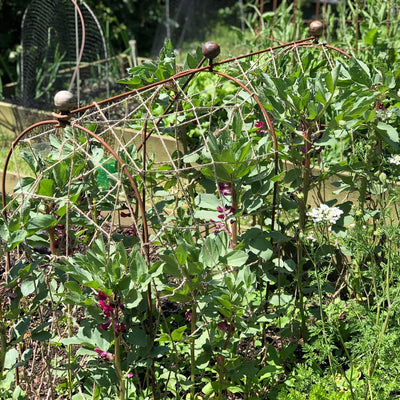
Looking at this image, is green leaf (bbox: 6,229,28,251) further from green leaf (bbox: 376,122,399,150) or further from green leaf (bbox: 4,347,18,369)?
green leaf (bbox: 376,122,399,150)

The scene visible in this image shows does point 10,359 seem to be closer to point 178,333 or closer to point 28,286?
point 28,286

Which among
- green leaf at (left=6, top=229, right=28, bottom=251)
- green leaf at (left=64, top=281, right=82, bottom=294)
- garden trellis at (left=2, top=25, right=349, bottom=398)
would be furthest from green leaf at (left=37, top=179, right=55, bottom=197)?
green leaf at (left=64, top=281, right=82, bottom=294)

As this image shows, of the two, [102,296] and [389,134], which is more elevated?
[389,134]

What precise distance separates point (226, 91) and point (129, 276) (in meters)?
2.99

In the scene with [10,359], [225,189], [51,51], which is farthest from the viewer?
[51,51]

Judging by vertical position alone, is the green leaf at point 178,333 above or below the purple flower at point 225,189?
below

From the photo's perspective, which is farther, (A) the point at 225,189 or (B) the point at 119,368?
(A) the point at 225,189

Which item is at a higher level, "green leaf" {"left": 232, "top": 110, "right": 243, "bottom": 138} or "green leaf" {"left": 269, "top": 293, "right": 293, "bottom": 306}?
"green leaf" {"left": 232, "top": 110, "right": 243, "bottom": 138}

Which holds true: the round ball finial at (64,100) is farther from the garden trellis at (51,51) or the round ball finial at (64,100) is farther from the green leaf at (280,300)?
the garden trellis at (51,51)

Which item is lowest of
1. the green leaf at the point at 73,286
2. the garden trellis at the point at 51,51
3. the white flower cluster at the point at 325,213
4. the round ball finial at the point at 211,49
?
the garden trellis at the point at 51,51

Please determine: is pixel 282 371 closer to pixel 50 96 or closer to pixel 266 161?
pixel 266 161

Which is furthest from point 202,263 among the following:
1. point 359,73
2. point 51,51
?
point 51,51

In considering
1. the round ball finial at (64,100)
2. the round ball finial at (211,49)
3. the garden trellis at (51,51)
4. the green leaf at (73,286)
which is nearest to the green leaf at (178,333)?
the green leaf at (73,286)

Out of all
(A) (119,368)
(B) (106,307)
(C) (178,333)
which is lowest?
(A) (119,368)
